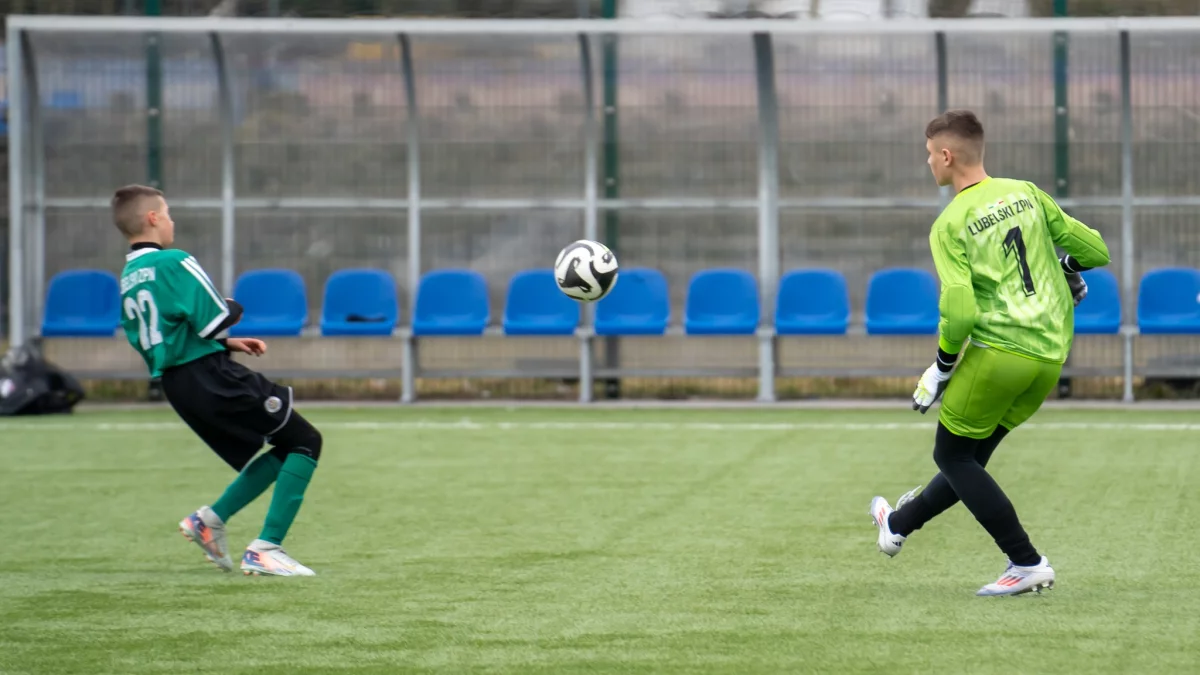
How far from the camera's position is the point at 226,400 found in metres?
6.50

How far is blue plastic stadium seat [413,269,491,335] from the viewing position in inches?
579

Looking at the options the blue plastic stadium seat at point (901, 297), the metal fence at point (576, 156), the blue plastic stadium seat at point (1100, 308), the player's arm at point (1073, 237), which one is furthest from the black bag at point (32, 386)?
the player's arm at point (1073, 237)

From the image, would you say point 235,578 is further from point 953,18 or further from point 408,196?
point 953,18

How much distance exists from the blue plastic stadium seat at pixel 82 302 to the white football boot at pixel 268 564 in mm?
8594

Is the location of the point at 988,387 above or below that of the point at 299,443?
above

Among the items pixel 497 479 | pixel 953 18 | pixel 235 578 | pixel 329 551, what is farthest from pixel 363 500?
pixel 953 18

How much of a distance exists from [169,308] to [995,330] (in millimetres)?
3071

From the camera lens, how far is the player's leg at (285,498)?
653 centimetres

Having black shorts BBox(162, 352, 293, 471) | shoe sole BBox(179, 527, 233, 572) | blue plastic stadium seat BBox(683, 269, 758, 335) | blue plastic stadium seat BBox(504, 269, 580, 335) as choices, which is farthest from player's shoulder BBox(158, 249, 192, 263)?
blue plastic stadium seat BBox(683, 269, 758, 335)

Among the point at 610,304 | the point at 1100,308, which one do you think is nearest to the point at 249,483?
the point at 610,304

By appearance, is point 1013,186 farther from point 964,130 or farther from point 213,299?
point 213,299

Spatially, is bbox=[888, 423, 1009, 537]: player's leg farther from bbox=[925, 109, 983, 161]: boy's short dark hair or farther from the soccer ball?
the soccer ball

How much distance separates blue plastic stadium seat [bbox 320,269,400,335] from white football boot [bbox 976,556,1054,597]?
946 centimetres

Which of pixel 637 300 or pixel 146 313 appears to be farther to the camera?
pixel 637 300
